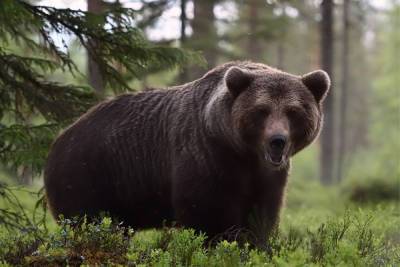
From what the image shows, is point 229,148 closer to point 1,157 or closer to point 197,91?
point 197,91

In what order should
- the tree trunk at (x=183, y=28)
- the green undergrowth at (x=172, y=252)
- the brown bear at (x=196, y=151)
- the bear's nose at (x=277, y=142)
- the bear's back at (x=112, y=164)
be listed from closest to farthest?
the green undergrowth at (x=172, y=252) < the bear's nose at (x=277, y=142) < the brown bear at (x=196, y=151) < the bear's back at (x=112, y=164) < the tree trunk at (x=183, y=28)

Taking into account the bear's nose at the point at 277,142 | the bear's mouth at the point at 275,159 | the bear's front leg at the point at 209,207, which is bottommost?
the bear's front leg at the point at 209,207

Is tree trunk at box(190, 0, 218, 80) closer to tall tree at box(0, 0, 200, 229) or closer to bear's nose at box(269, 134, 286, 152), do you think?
tall tree at box(0, 0, 200, 229)

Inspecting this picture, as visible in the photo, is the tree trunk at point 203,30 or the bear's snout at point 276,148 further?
the tree trunk at point 203,30

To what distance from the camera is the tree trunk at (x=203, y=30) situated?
18.0 meters

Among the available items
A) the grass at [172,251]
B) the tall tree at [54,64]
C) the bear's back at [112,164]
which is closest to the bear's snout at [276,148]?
the grass at [172,251]

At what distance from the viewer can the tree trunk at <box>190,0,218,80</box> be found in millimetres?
17953

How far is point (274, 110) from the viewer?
576 centimetres

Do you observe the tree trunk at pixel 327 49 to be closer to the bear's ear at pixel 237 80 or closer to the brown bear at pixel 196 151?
the brown bear at pixel 196 151

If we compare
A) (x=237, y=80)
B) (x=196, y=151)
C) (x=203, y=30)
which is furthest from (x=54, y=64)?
(x=203, y=30)

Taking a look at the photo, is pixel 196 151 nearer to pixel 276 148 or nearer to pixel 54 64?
pixel 276 148

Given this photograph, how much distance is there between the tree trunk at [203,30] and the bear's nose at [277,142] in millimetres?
12312

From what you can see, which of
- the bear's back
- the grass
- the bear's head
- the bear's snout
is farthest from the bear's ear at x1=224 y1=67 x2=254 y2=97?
the grass

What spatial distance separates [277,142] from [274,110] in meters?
0.36
